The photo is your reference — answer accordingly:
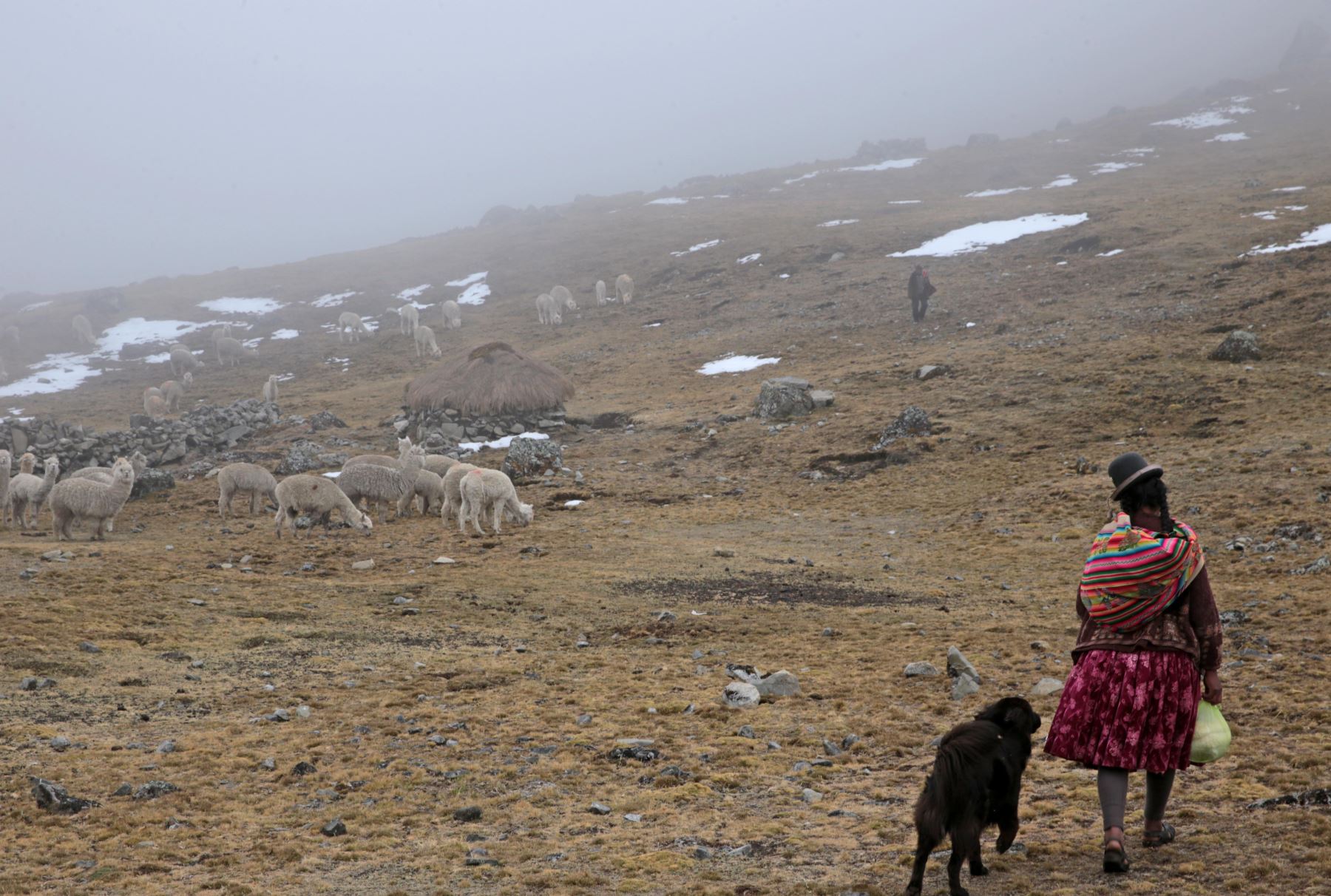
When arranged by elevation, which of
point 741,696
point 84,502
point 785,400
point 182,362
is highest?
point 182,362

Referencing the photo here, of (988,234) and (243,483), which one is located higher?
(988,234)

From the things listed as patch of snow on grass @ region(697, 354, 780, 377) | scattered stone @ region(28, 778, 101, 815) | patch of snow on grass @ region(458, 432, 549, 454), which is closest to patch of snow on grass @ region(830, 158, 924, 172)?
patch of snow on grass @ region(697, 354, 780, 377)

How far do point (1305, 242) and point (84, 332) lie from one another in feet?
226

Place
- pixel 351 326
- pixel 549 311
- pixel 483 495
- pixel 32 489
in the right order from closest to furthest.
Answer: pixel 483 495
pixel 32 489
pixel 549 311
pixel 351 326

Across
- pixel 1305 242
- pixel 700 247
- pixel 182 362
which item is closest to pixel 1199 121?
pixel 700 247

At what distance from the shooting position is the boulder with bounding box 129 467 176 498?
21438 mm

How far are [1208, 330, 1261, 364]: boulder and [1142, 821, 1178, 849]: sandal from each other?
18.6 meters

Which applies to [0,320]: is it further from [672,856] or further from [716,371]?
[672,856]

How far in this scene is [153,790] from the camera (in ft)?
21.3

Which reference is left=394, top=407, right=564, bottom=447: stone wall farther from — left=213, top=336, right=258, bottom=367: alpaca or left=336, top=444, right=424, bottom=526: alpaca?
left=213, top=336, right=258, bottom=367: alpaca

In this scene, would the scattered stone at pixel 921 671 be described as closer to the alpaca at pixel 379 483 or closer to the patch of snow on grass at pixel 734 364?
the alpaca at pixel 379 483

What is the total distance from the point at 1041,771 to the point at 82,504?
53.7 ft

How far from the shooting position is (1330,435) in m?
15.2

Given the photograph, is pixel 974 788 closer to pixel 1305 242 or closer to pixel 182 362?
pixel 1305 242
